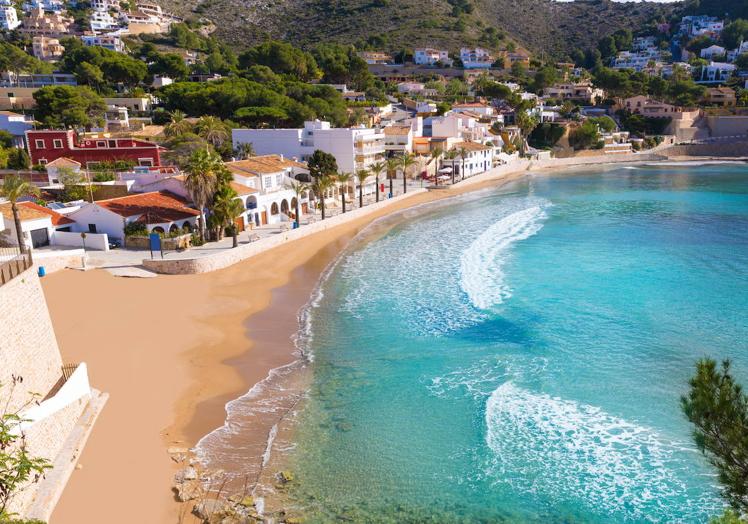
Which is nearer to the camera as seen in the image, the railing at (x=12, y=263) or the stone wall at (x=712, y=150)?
the railing at (x=12, y=263)

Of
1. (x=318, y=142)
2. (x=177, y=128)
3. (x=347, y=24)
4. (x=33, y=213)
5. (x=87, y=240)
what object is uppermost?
(x=347, y=24)

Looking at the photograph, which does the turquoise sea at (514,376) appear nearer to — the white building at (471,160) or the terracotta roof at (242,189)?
the terracotta roof at (242,189)

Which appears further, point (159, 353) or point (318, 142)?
point (318, 142)

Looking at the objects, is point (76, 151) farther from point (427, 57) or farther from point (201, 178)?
point (427, 57)

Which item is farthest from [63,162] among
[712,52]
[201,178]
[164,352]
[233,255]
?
[712,52]

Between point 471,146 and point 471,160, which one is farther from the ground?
point 471,146

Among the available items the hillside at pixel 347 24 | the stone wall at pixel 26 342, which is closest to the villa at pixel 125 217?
the stone wall at pixel 26 342
